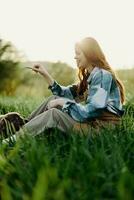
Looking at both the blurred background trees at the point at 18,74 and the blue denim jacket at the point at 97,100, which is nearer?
the blue denim jacket at the point at 97,100

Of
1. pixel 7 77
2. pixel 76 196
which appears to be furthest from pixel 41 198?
pixel 7 77

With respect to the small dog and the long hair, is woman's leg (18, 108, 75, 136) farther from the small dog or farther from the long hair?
the long hair

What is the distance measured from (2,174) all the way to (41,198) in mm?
1058

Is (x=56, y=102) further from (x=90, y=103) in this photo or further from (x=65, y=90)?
(x=65, y=90)

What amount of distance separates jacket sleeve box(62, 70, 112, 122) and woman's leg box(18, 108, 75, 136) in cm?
7

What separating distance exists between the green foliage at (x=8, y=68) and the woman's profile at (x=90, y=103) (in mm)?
17153

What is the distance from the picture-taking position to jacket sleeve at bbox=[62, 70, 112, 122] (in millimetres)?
5332

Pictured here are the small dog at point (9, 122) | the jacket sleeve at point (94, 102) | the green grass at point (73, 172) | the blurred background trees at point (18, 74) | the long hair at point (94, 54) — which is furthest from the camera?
the blurred background trees at point (18, 74)

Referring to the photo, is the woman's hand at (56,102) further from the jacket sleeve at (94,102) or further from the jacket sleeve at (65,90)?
the jacket sleeve at (65,90)

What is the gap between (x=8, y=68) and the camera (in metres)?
23.3

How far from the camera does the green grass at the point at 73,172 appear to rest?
2.94m

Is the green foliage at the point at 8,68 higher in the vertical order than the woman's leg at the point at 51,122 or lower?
lower

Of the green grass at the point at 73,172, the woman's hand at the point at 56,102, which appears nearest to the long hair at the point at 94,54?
the woman's hand at the point at 56,102

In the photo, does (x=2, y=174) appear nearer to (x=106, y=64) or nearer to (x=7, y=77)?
(x=106, y=64)
